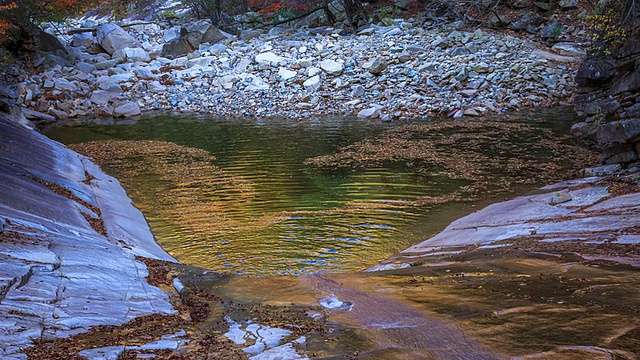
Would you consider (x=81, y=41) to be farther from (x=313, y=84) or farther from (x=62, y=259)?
(x=62, y=259)

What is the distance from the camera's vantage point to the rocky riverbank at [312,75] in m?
26.5

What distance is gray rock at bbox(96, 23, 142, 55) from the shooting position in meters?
36.2

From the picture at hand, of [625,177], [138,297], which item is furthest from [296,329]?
[625,177]

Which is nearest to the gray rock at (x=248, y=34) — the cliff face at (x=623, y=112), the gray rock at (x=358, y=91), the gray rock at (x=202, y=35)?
the gray rock at (x=202, y=35)

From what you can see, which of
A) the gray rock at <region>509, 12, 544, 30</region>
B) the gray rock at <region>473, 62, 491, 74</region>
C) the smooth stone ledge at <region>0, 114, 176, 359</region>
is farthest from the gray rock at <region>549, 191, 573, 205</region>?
the gray rock at <region>509, 12, 544, 30</region>

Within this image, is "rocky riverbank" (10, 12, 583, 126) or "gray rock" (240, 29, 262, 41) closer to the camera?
"rocky riverbank" (10, 12, 583, 126)

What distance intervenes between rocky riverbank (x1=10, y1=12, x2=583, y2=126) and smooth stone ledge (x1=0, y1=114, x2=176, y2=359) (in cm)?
1600

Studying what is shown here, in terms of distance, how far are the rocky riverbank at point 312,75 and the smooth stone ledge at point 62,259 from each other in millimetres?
16003

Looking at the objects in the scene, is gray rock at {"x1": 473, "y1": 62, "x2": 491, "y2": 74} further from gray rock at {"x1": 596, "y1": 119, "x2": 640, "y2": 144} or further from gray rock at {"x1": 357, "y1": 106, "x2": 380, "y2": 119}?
gray rock at {"x1": 596, "y1": 119, "x2": 640, "y2": 144}

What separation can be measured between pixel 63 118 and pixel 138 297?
2471 cm

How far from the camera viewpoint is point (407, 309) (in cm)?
581

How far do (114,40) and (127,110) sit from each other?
9.57m

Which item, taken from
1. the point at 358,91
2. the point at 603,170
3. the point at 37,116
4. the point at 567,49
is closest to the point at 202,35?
the point at 37,116

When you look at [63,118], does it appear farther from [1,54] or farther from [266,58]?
[266,58]
